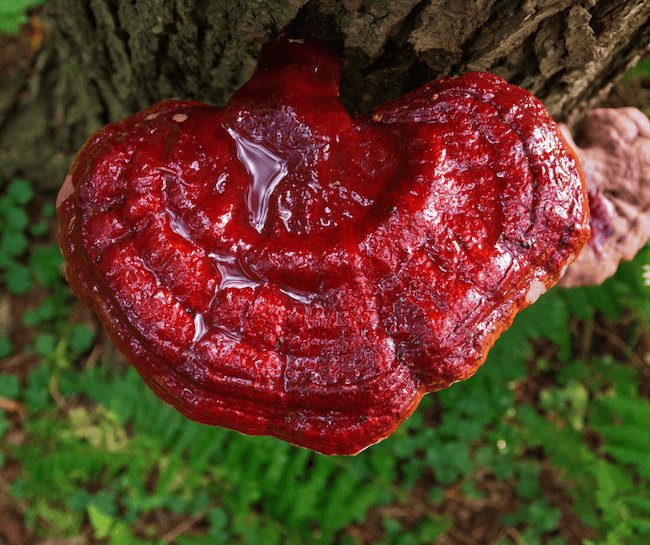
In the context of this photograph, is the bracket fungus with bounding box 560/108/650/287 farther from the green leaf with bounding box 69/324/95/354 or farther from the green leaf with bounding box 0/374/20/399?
the green leaf with bounding box 0/374/20/399

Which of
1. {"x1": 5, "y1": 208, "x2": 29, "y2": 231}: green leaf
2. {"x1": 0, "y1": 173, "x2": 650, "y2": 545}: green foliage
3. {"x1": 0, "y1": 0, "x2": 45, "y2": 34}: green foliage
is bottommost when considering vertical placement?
{"x1": 0, "y1": 173, "x2": 650, "y2": 545}: green foliage

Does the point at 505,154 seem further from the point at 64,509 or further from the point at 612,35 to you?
the point at 64,509

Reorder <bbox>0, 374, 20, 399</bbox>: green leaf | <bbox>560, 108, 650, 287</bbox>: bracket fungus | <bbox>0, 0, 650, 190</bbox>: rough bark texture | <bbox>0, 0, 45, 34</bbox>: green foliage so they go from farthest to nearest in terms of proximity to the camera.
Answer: <bbox>0, 374, 20, 399</bbox>: green leaf, <bbox>0, 0, 45, 34</bbox>: green foliage, <bbox>560, 108, 650, 287</bbox>: bracket fungus, <bbox>0, 0, 650, 190</bbox>: rough bark texture

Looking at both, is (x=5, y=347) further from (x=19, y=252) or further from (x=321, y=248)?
(x=321, y=248)

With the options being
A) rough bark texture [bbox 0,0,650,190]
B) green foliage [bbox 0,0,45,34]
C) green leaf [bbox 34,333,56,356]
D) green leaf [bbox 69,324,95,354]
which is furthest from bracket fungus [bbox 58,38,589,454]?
green leaf [bbox 34,333,56,356]

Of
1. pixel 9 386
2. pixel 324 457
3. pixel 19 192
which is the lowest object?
pixel 9 386

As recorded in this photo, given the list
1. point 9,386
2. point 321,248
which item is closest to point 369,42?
point 321,248

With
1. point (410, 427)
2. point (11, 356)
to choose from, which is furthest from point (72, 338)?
point (410, 427)
